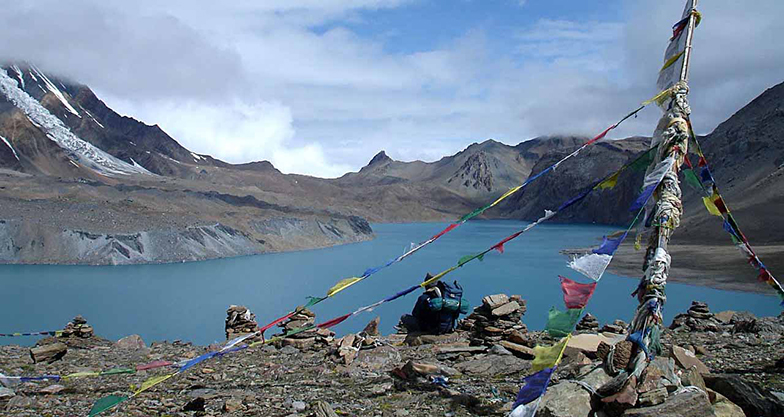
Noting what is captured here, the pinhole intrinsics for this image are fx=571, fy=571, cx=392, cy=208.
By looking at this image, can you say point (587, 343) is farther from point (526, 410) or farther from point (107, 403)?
point (107, 403)

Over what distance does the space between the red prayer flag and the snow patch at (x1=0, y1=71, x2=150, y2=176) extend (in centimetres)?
12787

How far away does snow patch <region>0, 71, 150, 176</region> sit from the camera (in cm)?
12231

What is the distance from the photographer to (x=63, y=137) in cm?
13138

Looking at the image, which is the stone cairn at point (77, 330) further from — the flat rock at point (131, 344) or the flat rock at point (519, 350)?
the flat rock at point (519, 350)

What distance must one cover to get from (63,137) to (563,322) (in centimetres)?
14940

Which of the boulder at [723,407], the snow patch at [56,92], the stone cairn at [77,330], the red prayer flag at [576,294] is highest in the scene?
the snow patch at [56,92]

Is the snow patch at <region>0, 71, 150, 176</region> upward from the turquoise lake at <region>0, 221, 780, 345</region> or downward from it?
upward

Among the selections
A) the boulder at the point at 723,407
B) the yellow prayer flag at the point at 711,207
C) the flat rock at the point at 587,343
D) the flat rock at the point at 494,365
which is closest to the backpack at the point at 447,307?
the flat rock at the point at 494,365

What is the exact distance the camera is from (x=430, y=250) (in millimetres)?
60656

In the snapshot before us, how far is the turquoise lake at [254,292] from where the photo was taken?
24625 millimetres

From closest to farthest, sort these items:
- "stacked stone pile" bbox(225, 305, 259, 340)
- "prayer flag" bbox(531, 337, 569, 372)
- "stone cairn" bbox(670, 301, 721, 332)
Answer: "prayer flag" bbox(531, 337, 569, 372)
"stone cairn" bbox(670, 301, 721, 332)
"stacked stone pile" bbox(225, 305, 259, 340)

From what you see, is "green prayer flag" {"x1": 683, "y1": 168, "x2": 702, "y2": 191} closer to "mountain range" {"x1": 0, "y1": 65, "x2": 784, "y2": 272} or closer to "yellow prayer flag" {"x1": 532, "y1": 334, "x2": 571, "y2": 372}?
"yellow prayer flag" {"x1": 532, "y1": 334, "x2": 571, "y2": 372}

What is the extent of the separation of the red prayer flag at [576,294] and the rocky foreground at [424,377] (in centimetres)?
55

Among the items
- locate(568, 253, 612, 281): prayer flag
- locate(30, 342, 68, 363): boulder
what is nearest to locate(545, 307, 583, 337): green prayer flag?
locate(568, 253, 612, 281): prayer flag
